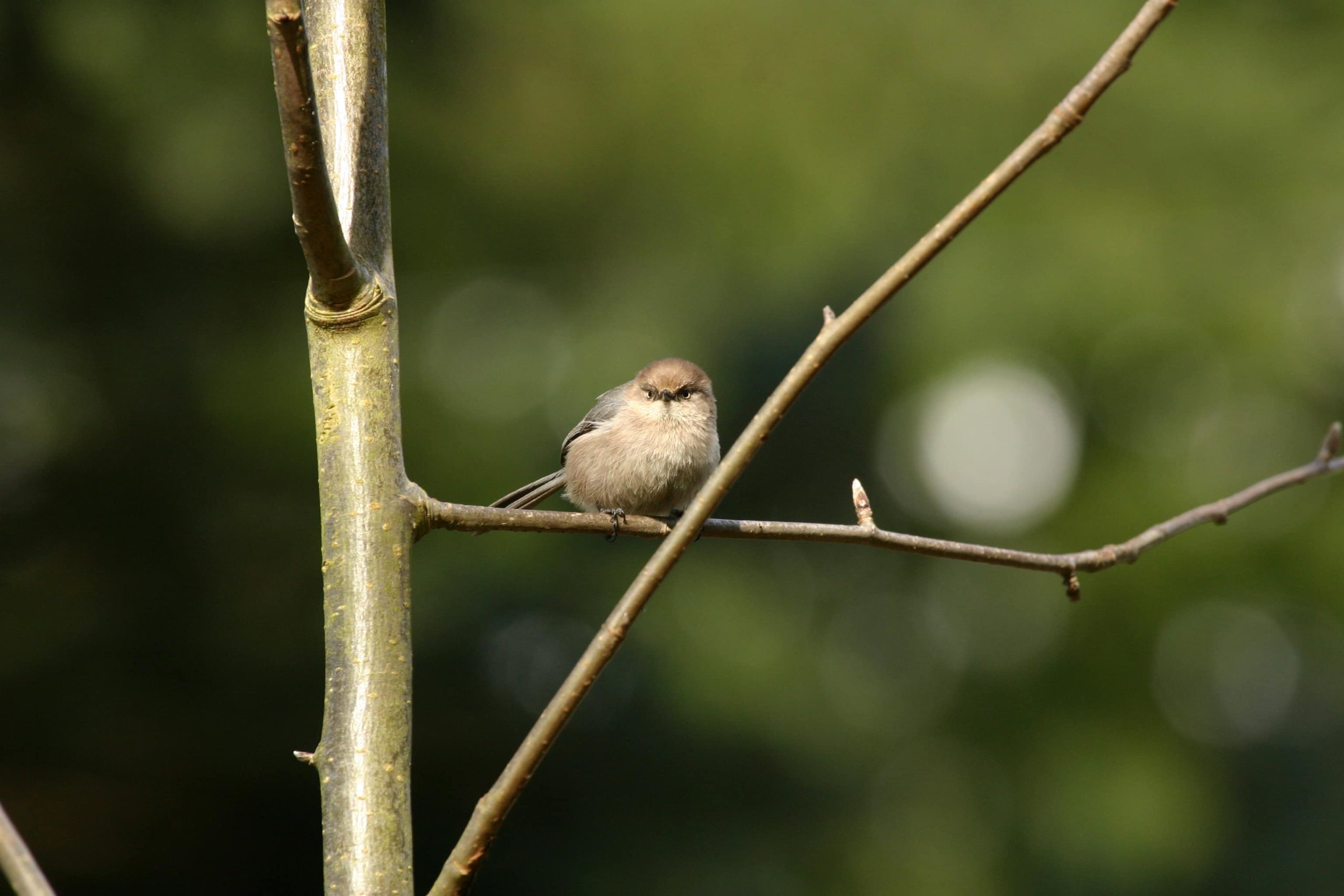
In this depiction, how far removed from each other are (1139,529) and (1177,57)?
4997mm

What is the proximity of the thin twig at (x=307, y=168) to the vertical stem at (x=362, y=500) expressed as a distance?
6 cm

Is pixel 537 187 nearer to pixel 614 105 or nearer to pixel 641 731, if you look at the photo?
pixel 614 105

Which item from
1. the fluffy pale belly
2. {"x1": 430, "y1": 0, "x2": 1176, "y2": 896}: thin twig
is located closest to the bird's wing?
the fluffy pale belly

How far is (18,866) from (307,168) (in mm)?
765

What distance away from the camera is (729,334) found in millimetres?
10078

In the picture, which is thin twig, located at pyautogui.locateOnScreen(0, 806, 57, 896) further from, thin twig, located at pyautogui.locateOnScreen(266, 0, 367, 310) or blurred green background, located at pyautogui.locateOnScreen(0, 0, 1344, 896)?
blurred green background, located at pyautogui.locateOnScreen(0, 0, 1344, 896)

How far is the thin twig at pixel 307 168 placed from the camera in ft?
4.32

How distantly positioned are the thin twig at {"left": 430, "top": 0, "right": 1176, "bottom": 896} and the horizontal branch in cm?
31

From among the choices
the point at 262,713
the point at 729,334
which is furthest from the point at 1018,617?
the point at 262,713

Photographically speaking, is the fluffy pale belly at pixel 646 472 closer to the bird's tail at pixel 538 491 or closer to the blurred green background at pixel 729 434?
the bird's tail at pixel 538 491

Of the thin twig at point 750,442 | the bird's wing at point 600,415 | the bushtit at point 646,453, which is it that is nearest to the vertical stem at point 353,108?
the thin twig at point 750,442

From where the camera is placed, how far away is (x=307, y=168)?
143 centimetres

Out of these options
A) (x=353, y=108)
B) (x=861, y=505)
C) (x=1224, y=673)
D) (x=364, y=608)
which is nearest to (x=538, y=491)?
(x=861, y=505)

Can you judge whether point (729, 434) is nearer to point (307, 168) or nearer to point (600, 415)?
point (600, 415)
